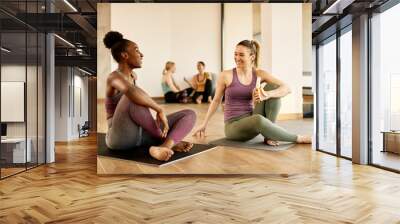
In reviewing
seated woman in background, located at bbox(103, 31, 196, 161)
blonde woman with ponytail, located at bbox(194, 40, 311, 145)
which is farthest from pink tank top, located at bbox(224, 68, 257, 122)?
→ seated woman in background, located at bbox(103, 31, 196, 161)

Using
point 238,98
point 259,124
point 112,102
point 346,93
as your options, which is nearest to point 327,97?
point 346,93

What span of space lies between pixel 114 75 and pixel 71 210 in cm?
229

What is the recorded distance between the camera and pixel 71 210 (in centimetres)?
396

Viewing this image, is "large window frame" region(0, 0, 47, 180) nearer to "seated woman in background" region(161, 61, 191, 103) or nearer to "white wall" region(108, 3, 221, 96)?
"white wall" region(108, 3, 221, 96)

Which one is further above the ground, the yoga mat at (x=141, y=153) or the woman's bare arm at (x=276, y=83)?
the woman's bare arm at (x=276, y=83)

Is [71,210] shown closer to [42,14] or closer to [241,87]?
[241,87]

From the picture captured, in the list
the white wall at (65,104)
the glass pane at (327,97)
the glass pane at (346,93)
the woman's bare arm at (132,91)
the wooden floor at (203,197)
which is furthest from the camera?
the white wall at (65,104)

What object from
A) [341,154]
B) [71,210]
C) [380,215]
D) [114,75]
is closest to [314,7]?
[341,154]

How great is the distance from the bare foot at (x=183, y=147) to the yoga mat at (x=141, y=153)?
47 millimetres

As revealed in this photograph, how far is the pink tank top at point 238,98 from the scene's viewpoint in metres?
5.78

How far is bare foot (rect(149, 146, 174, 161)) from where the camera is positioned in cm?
564

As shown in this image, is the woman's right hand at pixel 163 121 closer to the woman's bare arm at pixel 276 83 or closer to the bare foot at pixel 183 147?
the bare foot at pixel 183 147

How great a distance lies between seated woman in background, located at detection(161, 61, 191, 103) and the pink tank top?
0.66 metres

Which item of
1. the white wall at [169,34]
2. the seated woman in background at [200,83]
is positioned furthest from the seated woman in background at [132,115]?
the seated woman in background at [200,83]
